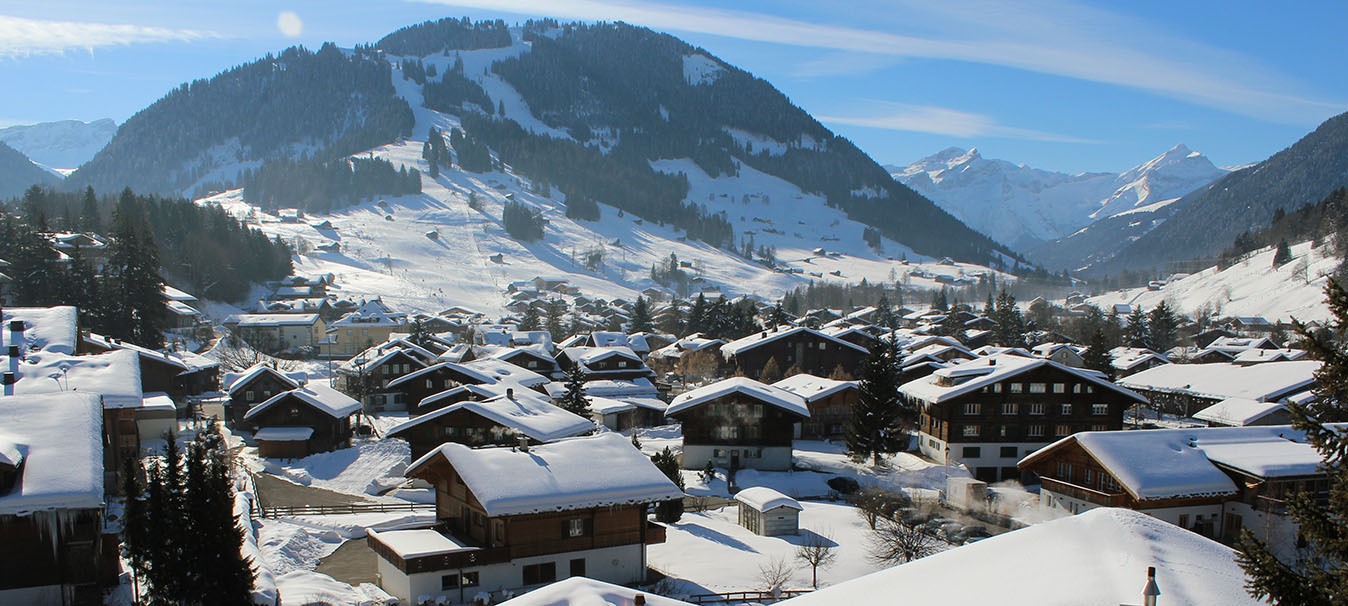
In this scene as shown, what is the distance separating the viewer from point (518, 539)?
2302 centimetres

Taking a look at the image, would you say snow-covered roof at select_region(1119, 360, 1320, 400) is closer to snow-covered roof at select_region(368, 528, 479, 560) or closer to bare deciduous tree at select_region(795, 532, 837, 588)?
bare deciduous tree at select_region(795, 532, 837, 588)

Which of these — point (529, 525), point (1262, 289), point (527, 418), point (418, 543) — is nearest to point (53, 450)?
point (418, 543)

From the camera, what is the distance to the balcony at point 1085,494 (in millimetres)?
29281

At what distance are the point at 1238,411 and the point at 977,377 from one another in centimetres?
1663

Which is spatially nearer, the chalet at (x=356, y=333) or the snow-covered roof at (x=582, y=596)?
the snow-covered roof at (x=582, y=596)

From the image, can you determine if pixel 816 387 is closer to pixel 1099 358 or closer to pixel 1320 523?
pixel 1099 358

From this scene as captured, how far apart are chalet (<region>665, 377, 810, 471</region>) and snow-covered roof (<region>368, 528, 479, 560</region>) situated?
1915 cm

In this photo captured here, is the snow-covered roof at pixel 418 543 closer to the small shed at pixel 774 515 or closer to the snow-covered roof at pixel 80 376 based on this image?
the snow-covered roof at pixel 80 376

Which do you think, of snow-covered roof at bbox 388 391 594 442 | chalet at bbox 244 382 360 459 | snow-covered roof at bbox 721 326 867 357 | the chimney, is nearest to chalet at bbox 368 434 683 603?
snow-covered roof at bbox 388 391 594 442

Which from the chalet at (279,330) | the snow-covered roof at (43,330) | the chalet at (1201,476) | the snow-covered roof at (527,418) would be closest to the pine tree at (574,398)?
the snow-covered roof at (527,418)

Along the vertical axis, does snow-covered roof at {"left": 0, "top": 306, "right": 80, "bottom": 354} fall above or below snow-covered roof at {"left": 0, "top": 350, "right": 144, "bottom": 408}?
above

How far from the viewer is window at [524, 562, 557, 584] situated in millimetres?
23266

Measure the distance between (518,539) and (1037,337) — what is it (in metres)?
87.3

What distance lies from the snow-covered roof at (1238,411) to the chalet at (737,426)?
26.4m
